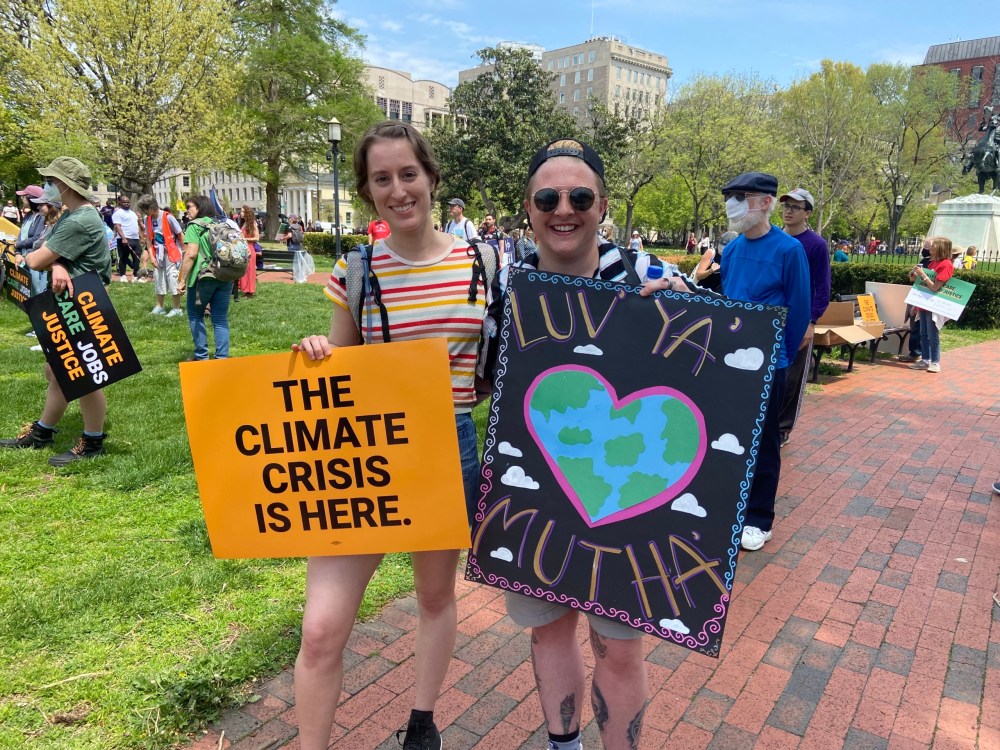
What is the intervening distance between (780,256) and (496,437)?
242cm

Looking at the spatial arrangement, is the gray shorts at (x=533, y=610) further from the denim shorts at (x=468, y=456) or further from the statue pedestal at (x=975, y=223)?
the statue pedestal at (x=975, y=223)

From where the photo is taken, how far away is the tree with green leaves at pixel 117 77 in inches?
862

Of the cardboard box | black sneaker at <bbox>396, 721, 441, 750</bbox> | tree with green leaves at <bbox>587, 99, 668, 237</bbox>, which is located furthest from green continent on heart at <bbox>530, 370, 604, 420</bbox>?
tree with green leaves at <bbox>587, 99, 668, 237</bbox>

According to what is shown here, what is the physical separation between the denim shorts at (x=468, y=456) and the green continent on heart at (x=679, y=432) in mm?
611

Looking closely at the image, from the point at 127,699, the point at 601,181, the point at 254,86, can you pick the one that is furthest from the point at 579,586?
the point at 254,86

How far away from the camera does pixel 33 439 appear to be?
194 inches

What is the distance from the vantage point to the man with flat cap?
351cm

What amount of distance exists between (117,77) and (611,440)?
26805 mm

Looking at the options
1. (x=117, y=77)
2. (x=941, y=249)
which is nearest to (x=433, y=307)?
(x=941, y=249)

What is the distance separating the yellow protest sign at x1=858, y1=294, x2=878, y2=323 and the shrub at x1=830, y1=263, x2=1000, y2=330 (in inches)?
157

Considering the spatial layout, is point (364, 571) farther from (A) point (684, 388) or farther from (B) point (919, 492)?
(B) point (919, 492)

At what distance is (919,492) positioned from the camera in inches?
188

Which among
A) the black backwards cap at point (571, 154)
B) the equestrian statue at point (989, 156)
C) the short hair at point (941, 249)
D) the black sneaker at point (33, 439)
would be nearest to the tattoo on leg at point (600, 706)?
the black backwards cap at point (571, 154)

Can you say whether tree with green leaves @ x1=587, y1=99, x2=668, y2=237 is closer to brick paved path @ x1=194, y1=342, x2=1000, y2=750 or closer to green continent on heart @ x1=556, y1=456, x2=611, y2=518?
brick paved path @ x1=194, y1=342, x2=1000, y2=750
